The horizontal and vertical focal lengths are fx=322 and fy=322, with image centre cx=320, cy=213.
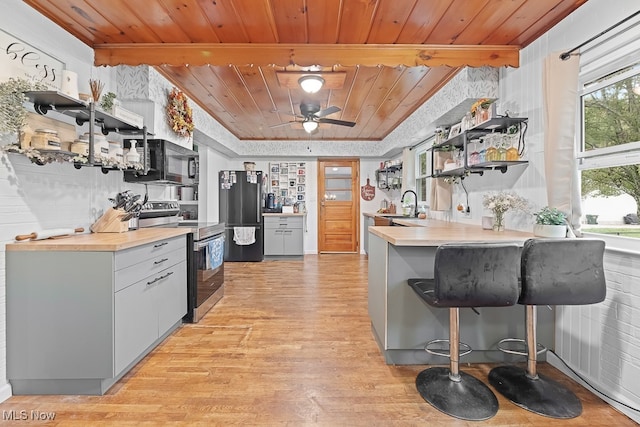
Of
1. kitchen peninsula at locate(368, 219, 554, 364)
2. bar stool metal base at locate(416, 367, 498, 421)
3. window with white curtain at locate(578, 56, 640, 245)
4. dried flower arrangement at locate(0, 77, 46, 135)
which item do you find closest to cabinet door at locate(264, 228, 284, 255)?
kitchen peninsula at locate(368, 219, 554, 364)

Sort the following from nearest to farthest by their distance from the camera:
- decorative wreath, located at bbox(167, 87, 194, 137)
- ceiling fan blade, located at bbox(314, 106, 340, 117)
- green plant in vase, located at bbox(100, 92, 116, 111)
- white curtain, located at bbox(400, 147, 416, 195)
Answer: green plant in vase, located at bbox(100, 92, 116, 111), decorative wreath, located at bbox(167, 87, 194, 137), ceiling fan blade, located at bbox(314, 106, 340, 117), white curtain, located at bbox(400, 147, 416, 195)

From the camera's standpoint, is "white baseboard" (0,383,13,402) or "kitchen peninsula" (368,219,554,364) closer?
"white baseboard" (0,383,13,402)

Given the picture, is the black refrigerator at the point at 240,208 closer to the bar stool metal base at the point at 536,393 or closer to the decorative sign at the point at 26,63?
the decorative sign at the point at 26,63

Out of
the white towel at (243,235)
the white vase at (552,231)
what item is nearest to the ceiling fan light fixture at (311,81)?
the white vase at (552,231)

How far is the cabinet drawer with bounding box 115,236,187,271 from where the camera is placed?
190cm

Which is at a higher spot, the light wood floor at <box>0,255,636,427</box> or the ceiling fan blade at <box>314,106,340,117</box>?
the ceiling fan blade at <box>314,106,340,117</box>

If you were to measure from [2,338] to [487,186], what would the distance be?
3.80 m

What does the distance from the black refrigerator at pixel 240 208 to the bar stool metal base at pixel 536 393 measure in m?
4.58

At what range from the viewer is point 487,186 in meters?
3.15

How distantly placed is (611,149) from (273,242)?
5.21m

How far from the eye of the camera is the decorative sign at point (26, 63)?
5.94 ft

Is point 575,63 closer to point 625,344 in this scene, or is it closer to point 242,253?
point 625,344

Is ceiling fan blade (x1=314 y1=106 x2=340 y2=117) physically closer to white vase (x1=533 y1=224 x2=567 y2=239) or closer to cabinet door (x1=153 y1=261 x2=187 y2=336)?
cabinet door (x1=153 y1=261 x2=187 y2=336)

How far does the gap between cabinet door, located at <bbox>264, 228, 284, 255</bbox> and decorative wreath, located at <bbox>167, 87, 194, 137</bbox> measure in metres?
3.06
